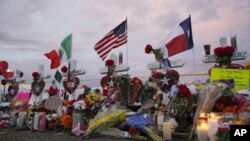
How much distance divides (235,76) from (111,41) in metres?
6.82

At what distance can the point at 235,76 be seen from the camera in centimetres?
839

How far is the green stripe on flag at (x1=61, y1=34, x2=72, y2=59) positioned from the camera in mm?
18047

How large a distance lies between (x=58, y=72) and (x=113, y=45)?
28.0ft

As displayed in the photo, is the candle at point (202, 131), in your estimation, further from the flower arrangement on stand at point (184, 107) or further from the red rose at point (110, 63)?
the red rose at point (110, 63)

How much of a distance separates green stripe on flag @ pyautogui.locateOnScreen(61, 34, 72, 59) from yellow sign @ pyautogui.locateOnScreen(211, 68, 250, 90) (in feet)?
36.5

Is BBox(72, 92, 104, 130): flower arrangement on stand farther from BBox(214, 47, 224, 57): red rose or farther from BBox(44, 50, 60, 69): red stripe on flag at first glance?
BBox(44, 50, 60, 69): red stripe on flag

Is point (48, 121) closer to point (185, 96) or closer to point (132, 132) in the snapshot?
point (132, 132)

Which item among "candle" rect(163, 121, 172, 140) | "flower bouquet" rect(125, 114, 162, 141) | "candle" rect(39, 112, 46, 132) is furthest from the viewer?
"candle" rect(39, 112, 46, 132)

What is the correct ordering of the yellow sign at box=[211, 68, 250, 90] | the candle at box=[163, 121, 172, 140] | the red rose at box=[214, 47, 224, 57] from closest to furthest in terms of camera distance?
1. the yellow sign at box=[211, 68, 250, 90]
2. the candle at box=[163, 121, 172, 140]
3. the red rose at box=[214, 47, 224, 57]

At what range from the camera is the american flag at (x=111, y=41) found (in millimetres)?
14203

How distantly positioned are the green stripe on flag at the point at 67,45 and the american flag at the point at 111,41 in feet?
13.2

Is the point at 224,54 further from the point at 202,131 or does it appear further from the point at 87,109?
the point at 87,109

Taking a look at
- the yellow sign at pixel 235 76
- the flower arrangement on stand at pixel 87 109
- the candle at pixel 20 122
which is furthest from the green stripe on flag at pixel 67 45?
the yellow sign at pixel 235 76

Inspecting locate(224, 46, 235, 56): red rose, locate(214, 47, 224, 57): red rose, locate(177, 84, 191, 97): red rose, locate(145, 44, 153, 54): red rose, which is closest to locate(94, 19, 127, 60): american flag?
locate(145, 44, 153, 54): red rose
